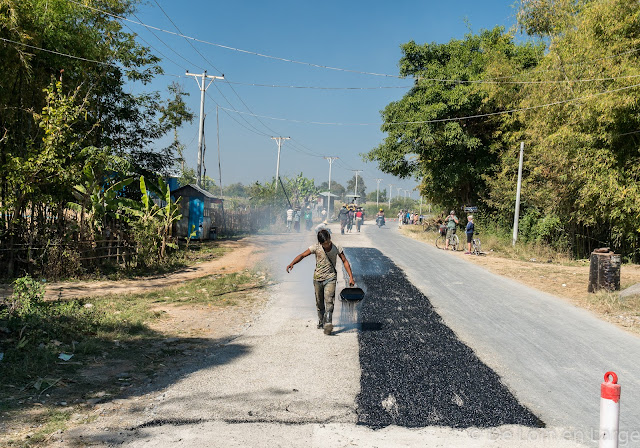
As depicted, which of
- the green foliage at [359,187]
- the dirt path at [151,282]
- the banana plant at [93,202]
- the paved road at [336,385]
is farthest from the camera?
the green foliage at [359,187]

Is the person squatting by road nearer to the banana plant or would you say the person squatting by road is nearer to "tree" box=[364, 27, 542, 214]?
the banana plant

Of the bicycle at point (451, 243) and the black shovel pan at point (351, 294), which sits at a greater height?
the bicycle at point (451, 243)

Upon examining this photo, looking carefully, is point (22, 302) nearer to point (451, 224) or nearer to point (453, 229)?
point (451, 224)

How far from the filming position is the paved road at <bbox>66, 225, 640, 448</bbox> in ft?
14.7

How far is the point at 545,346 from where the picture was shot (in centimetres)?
782

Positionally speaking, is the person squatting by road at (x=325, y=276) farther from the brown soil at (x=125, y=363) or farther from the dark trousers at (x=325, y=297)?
the brown soil at (x=125, y=363)

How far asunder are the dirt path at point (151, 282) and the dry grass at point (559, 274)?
8.75 m

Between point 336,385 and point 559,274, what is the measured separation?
13.6m

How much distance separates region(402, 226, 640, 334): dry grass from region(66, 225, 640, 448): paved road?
30.7 inches

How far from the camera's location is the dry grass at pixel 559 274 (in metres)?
10.8

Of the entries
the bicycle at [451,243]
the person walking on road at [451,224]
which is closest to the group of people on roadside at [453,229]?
the person walking on road at [451,224]

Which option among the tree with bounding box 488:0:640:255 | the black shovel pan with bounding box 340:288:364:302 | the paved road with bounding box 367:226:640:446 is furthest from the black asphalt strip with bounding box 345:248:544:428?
the tree with bounding box 488:0:640:255

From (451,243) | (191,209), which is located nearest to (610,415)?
(451,243)

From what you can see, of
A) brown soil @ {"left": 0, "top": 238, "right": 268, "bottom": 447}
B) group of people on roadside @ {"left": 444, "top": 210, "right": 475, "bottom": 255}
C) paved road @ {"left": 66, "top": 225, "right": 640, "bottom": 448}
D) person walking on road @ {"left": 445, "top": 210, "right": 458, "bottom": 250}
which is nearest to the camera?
paved road @ {"left": 66, "top": 225, "right": 640, "bottom": 448}
